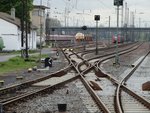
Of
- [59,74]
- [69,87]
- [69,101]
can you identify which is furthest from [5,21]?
[69,101]

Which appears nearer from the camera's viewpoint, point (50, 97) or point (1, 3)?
point (50, 97)

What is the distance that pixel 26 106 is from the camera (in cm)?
1376

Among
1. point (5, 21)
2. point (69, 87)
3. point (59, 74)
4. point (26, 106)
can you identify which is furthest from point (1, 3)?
point (26, 106)

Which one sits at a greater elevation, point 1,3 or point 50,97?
point 1,3

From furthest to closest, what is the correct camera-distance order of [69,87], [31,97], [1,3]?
1. [1,3]
2. [69,87]
3. [31,97]

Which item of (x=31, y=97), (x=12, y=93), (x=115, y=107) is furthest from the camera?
(x=12, y=93)

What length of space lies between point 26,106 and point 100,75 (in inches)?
485

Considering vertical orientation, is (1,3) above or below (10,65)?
above

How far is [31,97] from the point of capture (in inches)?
620

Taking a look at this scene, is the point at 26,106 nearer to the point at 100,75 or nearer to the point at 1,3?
the point at 100,75

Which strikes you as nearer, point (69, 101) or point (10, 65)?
point (69, 101)

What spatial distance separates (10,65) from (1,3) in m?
57.5

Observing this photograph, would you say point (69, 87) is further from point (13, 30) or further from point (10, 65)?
point (13, 30)

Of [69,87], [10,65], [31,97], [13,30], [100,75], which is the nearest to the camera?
[31,97]
